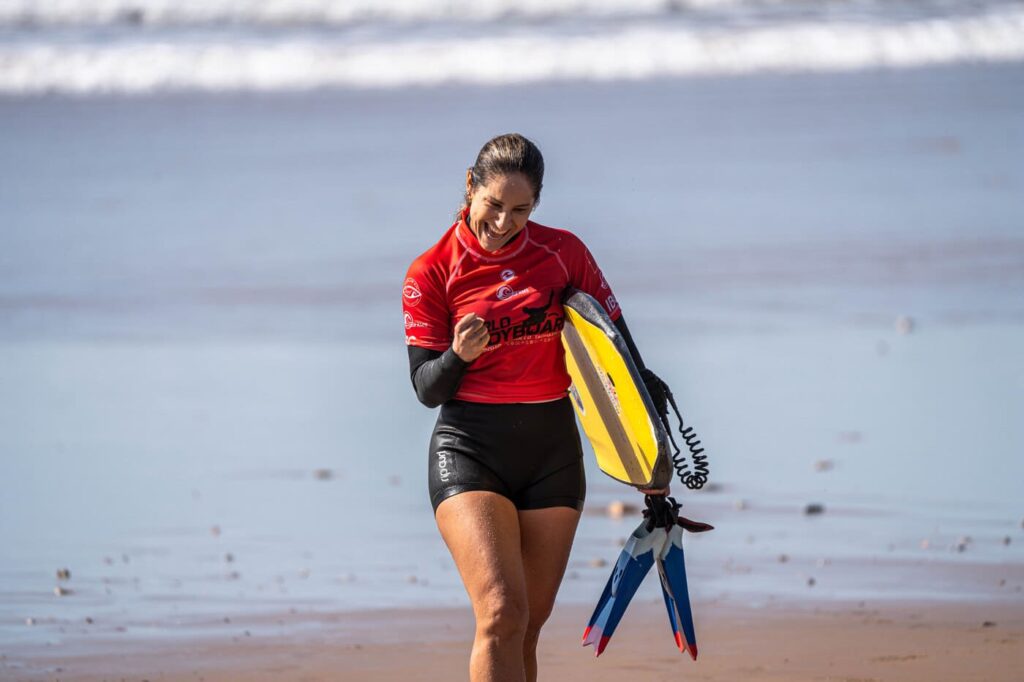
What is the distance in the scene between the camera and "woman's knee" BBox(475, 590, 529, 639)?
14.5 feet

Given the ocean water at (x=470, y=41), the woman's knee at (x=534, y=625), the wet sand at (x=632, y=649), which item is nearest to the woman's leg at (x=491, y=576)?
the woman's knee at (x=534, y=625)

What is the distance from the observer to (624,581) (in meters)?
4.74

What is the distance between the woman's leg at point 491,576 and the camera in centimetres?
443

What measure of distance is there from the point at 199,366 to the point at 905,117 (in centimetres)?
1153

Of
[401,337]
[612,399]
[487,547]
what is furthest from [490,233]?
[401,337]

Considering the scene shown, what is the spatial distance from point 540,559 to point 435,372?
0.68m

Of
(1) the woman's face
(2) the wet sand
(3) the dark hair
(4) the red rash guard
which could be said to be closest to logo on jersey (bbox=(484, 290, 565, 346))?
(4) the red rash guard

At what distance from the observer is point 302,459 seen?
8.51 metres

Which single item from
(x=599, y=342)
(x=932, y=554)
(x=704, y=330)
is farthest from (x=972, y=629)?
(x=704, y=330)

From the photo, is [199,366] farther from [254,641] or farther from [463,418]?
[463,418]

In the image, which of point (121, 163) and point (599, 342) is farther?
point (121, 163)

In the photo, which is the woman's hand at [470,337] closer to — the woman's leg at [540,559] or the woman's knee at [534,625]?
the woman's leg at [540,559]

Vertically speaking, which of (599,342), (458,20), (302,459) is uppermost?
(458,20)

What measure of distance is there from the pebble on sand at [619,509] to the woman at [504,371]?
8.52 ft
